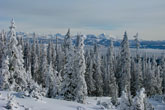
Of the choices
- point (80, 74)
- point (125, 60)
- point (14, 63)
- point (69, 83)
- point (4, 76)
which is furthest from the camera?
point (125, 60)

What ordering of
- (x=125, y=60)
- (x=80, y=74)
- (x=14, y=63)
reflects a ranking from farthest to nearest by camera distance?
(x=125, y=60) < (x=80, y=74) < (x=14, y=63)

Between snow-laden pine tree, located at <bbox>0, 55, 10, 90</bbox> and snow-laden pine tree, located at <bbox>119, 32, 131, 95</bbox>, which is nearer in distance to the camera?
snow-laden pine tree, located at <bbox>0, 55, 10, 90</bbox>

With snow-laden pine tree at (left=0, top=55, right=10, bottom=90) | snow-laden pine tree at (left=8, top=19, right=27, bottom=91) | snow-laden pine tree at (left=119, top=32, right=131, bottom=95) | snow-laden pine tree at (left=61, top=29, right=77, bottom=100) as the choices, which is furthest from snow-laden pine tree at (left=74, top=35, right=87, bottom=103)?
snow-laden pine tree at (left=119, top=32, right=131, bottom=95)

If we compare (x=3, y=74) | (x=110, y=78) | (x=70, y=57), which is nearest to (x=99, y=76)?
(x=110, y=78)

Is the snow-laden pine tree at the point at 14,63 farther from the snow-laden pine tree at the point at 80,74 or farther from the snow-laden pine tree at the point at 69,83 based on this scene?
the snow-laden pine tree at the point at 80,74

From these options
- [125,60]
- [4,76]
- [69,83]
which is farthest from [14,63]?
[125,60]

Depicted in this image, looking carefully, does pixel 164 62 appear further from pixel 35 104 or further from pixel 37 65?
pixel 35 104

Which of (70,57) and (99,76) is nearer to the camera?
(70,57)

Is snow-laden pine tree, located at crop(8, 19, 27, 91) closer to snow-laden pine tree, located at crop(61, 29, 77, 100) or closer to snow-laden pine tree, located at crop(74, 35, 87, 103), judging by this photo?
snow-laden pine tree, located at crop(61, 29, 77, 100)

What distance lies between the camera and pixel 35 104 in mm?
12984

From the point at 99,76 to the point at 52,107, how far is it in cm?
4445

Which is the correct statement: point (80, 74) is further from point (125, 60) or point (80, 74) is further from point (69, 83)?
point (125, 60)

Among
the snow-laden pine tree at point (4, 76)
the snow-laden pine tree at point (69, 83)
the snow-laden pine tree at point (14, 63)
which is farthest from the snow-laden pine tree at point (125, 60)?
the snow-laden pine tree at point (4, 76)

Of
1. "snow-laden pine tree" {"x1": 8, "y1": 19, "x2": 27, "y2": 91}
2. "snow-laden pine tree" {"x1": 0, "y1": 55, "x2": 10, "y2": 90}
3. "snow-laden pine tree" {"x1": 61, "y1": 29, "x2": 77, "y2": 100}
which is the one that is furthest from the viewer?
"snow-laden pine tree" {"x1": 61, "y1": 29, "x2": 77, "y2": 100}
